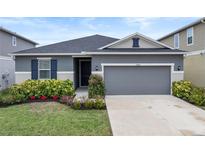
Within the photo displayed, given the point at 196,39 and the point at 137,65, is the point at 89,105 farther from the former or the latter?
the point at 196,39

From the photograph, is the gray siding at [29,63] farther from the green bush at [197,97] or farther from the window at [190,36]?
the window at [190,36]

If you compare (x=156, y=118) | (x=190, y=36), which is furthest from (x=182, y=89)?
(x=190, y=36)

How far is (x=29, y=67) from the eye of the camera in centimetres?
1533

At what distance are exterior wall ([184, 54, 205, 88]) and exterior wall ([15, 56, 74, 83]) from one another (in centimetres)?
1012

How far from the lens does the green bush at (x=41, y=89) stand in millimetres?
11977

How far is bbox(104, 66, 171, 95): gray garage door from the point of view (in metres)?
13.9

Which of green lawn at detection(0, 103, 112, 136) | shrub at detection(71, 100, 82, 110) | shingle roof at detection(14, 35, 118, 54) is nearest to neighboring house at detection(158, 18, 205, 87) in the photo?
shingle roof at detection(14, 35, 118, 54)

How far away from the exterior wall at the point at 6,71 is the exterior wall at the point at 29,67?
7.39 ft

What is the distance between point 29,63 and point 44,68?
1.18 meters

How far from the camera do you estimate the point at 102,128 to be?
7047 mm
